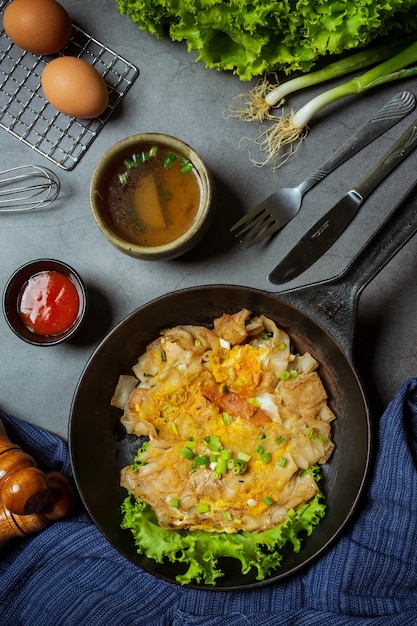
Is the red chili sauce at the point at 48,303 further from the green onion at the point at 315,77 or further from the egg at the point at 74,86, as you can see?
the green onion at the point at 315,77

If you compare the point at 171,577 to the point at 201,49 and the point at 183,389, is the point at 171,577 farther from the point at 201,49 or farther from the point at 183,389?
the point at 201,49

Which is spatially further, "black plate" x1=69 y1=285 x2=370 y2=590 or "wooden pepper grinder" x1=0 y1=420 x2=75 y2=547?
"black plate" x1=69 y1=285 x2=370 y2=590

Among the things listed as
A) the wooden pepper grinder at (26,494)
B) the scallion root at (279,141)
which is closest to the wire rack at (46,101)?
the scallion root at (279,141)

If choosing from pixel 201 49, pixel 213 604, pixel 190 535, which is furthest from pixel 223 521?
pixel 201 49

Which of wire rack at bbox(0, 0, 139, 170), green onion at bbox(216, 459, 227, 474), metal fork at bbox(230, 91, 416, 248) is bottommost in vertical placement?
green onion at bbox(216, 459, 227, 474)

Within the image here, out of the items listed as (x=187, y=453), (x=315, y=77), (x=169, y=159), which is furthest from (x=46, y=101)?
(x=187, y=453)

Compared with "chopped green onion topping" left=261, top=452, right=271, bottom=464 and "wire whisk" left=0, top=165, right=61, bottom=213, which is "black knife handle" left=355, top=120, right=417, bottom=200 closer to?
"chopped green onion topping" left=261, top=452, right=271, bottom=464

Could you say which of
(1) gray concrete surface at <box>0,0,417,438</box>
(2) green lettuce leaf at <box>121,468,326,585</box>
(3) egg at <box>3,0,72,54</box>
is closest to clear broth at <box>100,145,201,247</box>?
(1) gray concrete surface at <box>0,0,417,438</box>
